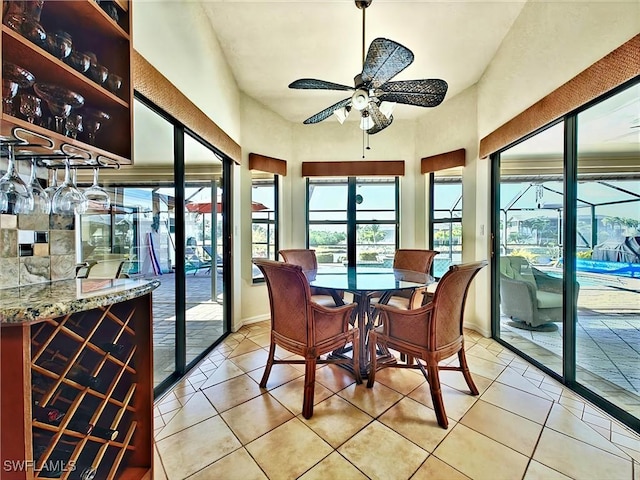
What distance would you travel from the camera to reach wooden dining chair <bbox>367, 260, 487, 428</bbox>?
1797mm

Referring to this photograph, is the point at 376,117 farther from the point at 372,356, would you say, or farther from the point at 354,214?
the point at 372,356

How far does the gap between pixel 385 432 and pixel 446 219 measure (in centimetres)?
299

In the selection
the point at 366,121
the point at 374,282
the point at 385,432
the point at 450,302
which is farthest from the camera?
the point at 366,121

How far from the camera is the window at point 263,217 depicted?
384 centimetres

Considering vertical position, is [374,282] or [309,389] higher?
[374,282]

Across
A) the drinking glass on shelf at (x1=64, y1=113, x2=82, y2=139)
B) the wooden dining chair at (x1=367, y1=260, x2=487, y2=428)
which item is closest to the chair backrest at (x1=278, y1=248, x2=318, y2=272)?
the wooden dining chair at (x1=367, y1=260, x2=487, y2=428)

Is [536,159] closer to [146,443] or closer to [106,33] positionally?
[106,33]

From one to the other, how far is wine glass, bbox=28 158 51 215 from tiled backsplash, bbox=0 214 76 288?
4.3 inches

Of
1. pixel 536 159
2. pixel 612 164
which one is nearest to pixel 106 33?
pixel 612 164

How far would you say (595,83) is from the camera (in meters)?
1.85

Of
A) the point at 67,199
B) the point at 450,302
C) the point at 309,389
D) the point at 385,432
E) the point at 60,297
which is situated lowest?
the point at 385,432

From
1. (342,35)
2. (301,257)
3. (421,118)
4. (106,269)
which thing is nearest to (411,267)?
(301,257)

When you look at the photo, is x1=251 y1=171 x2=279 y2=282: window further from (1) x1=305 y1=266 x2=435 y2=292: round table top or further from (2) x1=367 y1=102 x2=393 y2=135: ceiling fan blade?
(2) x1=367 y1=102 x2=393 y2=135: ceiling fan blade

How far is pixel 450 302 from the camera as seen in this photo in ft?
6.30
